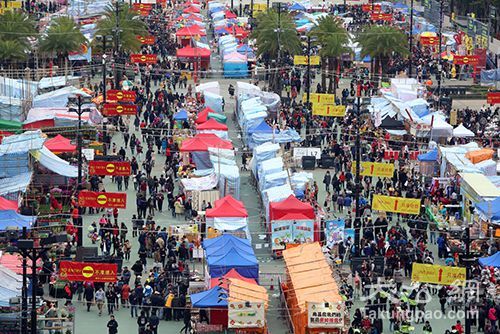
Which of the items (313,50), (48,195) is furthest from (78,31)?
(48,195)

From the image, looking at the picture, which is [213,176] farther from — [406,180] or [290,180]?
Answer: [406,180]

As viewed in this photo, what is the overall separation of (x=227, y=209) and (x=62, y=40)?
118ft

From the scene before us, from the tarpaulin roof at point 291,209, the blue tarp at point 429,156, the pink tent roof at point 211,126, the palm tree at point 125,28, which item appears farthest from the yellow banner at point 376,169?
the palm tree at point 125,28

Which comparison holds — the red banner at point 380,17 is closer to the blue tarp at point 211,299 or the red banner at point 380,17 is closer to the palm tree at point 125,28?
the palm tree at point 125,28

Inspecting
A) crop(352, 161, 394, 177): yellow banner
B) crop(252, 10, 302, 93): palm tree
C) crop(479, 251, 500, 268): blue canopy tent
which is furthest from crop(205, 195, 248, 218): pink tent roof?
crop(252, 10, 302, 93): palm tree

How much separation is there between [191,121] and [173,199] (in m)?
14.1

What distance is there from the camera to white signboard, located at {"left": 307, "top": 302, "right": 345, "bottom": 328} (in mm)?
46406

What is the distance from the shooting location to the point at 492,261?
2069 inches

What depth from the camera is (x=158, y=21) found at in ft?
381

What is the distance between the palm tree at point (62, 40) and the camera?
9194cm

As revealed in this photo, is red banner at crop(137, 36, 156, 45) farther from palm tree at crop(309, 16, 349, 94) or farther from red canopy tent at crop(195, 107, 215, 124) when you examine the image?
red canopy tent at crop(195, 107, 215, 124)

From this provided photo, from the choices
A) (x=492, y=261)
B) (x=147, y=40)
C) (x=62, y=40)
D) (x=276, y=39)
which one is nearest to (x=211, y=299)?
(x=492, y=261)

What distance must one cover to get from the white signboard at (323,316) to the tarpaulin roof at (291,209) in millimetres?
11851

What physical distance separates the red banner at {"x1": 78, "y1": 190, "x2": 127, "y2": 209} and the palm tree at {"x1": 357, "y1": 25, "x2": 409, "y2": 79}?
133 ft
